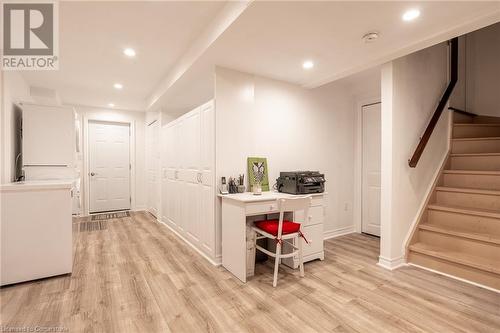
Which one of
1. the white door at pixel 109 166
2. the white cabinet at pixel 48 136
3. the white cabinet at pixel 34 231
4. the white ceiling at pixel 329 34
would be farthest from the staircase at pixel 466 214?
the white door at pixel 109 166

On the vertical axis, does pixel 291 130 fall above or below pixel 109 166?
above

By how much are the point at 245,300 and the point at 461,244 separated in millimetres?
2384

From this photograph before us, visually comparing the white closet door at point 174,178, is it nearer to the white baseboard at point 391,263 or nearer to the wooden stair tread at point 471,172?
the white baseboard at point 391,263

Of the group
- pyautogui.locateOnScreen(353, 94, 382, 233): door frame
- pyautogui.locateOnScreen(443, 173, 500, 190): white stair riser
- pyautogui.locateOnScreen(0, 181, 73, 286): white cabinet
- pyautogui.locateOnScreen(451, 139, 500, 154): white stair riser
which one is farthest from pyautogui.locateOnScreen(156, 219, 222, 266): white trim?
pyautogui.locateOnScreen(451, 139, 500, 154): white stair riser

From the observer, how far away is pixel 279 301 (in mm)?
2139

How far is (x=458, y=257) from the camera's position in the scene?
2.51 meters

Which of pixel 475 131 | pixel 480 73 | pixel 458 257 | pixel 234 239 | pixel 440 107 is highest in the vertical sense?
pixel 480 73

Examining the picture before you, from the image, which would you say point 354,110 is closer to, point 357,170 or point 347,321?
point 357,170

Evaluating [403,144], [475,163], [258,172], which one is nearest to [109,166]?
[258,172]

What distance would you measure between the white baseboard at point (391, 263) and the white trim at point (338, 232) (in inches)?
41.9

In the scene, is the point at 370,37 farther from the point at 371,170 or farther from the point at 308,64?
the point at 371,170

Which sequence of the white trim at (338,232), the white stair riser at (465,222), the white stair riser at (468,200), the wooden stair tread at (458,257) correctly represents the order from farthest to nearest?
the white trim at (338,232) < the white stair riser at (468,200) < the white stair riser at (465,222) < the wooden stair tread at (458,257)

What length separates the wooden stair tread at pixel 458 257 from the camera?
2318 mm

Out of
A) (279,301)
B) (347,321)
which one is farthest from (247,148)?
(347,321)
